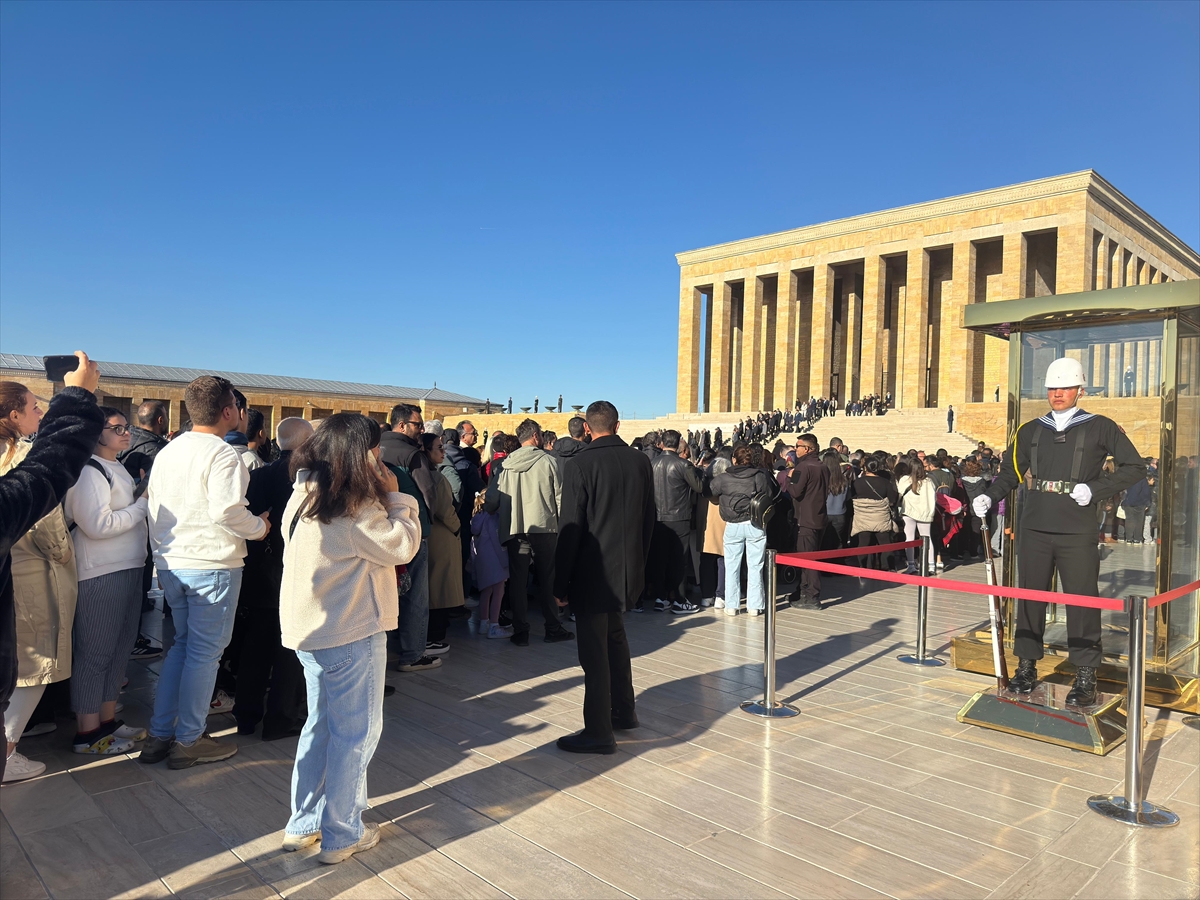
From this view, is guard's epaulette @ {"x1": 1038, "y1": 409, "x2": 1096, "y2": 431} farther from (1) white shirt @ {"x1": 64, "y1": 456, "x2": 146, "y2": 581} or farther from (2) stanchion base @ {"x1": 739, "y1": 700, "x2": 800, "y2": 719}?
(1) white shirt @ {"x1": 64, "y1": 456, "x2": 146, "y2": 581}

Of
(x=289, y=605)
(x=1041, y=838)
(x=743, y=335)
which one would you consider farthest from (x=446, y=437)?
(x=743, y=335)

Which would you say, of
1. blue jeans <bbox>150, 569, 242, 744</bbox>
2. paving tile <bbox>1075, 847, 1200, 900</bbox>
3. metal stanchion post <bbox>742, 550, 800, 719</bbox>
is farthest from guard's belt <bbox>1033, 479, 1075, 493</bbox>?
blue jeans <bbox>150, 569, 242, 744</bbox>

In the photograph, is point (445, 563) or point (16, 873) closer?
point (16, 873)

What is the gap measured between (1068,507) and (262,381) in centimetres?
7077

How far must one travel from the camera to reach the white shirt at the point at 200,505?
4094 millimetres

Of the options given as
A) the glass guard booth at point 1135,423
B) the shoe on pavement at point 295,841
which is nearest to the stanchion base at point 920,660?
the glass guard booth at point 1135,423

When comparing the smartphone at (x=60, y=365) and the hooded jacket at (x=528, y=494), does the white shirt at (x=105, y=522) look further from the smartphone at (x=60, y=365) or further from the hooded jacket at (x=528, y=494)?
the hooded jacket at (x=528, y=494)

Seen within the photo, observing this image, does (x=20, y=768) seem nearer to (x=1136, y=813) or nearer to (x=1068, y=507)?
(x=1136, y=813)

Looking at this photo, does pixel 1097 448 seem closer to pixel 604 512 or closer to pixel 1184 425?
pixel 1184 425

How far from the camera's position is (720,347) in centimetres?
4938

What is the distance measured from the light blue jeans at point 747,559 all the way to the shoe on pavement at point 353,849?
19.8 ft

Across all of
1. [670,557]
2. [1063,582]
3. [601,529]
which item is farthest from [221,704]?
[1063,582]

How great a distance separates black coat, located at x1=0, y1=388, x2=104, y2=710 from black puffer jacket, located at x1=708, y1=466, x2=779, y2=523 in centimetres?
683

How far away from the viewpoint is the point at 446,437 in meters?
8.89
